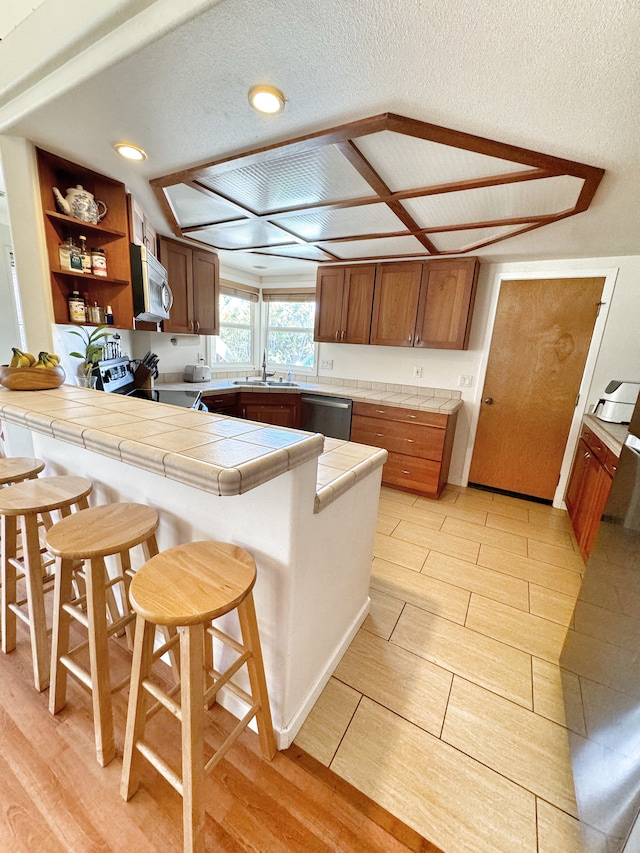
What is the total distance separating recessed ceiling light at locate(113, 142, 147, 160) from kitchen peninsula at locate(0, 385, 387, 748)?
1.23 m

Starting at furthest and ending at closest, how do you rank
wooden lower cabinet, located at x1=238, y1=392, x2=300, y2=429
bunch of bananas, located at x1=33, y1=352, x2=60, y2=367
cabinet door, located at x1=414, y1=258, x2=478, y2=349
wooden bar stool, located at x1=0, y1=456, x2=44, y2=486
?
1. wooden lower cabinet, located at x1=238, y1=392, x2=300, y2=429
2. cabinet door, located at x1=414, y1=258, x2=478, y2=349
3. bunch of bananas, located at x1=33, y1=352, x2=60, y2=367
4. wooden bar stool, located at x1=0, y1=456, x2=44, y2=486

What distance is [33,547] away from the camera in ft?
4.08

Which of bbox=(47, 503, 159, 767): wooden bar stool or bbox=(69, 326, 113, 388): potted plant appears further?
bbox=(69, 326, 113, 388): potted plant

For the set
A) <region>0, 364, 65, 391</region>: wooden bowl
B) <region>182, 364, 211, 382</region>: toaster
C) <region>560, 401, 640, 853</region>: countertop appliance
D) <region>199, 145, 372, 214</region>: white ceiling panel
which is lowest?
<region>560, 401, 640, 853</region>: countertop appliance

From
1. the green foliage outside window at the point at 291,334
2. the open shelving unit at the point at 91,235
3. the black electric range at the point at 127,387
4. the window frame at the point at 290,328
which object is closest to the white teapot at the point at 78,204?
the open shelving unit at the point at 91,235

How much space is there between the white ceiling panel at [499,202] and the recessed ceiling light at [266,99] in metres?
0.96

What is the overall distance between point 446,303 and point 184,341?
280 cm

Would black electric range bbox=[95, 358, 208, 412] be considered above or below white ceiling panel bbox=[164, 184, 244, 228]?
below

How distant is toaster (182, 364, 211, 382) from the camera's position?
12.1 feet

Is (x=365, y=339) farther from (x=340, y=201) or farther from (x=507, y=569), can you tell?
(x=507, y=569)

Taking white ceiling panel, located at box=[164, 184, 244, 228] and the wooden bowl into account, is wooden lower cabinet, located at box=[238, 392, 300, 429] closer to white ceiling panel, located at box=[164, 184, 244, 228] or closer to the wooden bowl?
white ceiling panel, located at box=[164, 184, 244, 228]

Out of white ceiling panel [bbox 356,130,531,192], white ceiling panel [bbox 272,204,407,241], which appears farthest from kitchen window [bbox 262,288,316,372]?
white ceiling panel [bbox 356,130,531,192]

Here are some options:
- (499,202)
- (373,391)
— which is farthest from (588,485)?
(373,391)

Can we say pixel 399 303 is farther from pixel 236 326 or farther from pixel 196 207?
pixel 236 326
